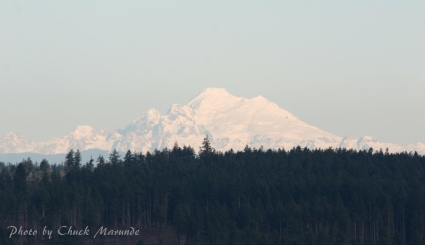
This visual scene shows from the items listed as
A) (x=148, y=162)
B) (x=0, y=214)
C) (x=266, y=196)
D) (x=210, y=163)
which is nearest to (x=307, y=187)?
(x=266, y=196)

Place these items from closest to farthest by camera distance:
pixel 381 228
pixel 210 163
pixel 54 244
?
1. pixel 54 244
2. pixel 381 228
3. pixel 210 163

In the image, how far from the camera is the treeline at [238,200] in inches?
5600

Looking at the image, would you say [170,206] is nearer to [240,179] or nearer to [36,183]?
[240,179]

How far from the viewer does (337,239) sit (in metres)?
138

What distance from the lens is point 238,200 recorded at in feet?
515

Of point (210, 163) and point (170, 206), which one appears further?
point (210, 163)

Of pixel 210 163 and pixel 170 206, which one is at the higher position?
pixel 210 163

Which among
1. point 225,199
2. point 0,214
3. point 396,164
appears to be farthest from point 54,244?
point 396,164

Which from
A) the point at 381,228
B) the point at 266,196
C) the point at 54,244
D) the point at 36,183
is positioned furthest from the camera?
the point at 36,183

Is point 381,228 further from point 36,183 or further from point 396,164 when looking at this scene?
point 36,183

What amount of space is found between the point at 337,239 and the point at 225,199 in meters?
28.7

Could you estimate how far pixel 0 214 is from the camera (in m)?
155

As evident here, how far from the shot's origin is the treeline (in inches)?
5600

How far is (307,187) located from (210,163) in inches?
1317
